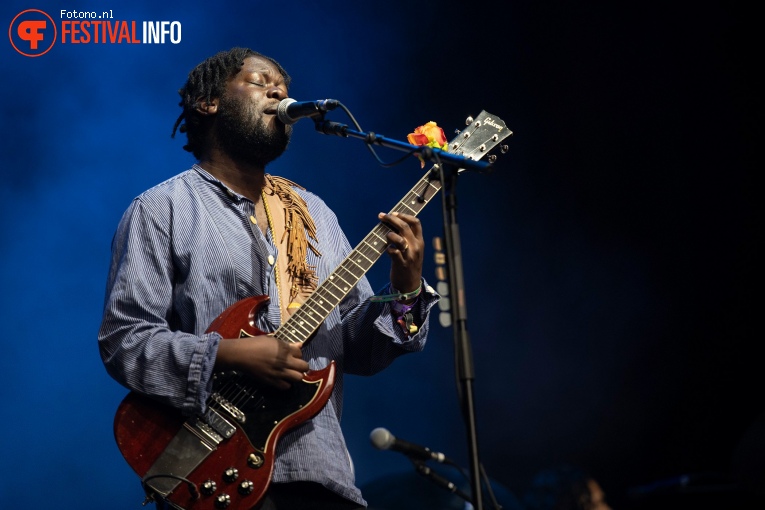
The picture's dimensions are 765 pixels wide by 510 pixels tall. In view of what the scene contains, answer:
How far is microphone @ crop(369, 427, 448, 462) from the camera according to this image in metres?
1.96

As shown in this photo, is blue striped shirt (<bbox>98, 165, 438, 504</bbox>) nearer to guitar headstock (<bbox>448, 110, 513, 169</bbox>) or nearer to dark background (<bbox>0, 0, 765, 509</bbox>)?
guitar headstock (<bbox>448, 110, 513, 169</bbox>)

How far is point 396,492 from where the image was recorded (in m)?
4.43

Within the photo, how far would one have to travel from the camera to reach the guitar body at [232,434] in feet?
8.04

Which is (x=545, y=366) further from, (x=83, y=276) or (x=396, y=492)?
(x=83, y=276)

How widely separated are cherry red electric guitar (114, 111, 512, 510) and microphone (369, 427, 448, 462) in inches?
23.1

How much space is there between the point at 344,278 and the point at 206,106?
37.0 inches

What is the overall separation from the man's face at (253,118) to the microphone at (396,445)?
1421 millimetres

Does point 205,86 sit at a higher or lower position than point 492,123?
higher

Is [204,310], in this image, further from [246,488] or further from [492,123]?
[492,123]

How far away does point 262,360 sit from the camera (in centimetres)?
252

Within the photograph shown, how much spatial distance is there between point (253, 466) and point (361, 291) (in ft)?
2.87

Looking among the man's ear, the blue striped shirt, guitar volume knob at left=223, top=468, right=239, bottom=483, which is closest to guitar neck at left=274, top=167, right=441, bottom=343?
the blue striped shirt

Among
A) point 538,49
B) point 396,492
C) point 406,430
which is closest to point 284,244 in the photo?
point 396,492

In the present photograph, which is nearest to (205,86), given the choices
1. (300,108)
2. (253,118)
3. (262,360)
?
(253,118)
